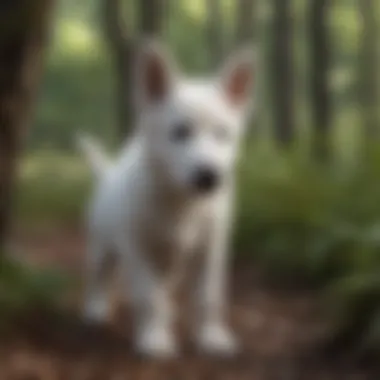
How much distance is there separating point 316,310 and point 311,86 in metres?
0.24

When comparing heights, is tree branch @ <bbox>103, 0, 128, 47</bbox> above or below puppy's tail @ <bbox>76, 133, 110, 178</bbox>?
above

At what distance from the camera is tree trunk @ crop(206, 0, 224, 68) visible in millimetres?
799

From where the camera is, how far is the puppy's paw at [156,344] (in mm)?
750

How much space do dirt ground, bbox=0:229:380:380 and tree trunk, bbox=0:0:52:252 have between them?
6 cm

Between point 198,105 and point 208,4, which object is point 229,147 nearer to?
point 198,105

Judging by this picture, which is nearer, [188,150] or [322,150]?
[188,150]

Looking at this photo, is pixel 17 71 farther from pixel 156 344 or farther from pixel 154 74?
pixel 156 344

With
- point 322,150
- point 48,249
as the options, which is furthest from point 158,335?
point 322,150

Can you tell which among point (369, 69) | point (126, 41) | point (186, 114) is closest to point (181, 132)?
point (186, 114)

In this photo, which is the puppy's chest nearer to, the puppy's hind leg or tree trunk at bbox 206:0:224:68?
the puppy's hind leg

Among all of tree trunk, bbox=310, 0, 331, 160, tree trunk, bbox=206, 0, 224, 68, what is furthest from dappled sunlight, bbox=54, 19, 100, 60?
tree trunk, bbox=310, 0, 331, 160

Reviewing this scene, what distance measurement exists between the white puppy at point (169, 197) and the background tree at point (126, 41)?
0.02 meters

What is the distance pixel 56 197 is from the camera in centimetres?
80

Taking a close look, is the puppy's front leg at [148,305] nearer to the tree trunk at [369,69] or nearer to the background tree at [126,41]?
the background tree at [126,41]
